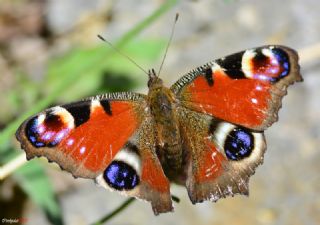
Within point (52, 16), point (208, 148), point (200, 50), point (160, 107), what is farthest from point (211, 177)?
point (52, 16)

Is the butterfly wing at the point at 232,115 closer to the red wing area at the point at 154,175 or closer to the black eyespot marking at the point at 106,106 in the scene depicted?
the red wing area at the point at 154,175

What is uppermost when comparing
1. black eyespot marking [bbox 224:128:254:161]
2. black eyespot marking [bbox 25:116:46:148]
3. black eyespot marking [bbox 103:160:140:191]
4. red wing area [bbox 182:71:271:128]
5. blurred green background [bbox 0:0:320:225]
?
red wing area [bbox 182:71:271:128]

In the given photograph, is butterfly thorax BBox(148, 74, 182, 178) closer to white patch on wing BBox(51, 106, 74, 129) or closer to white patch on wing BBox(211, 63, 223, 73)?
white patch on wing BBox(211, 63, 223, 73)

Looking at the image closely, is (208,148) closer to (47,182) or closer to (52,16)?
(47,182)

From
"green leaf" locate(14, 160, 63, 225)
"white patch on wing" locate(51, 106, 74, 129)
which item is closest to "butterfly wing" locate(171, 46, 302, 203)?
"white patch on wing" locate(51, 106, 74, 129)

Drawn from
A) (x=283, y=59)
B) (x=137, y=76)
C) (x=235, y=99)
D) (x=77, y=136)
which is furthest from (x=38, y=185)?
(x=137, y=76)

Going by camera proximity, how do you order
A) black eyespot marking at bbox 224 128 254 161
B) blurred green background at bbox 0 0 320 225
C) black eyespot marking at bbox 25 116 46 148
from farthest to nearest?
blurred green background at bbox 0 0 320 225
black eyespot marking at bbox 224 128 254 161
black eyespot marking at bbox 25 116 46 148

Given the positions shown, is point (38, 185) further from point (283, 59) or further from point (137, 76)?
point (137, 76)
